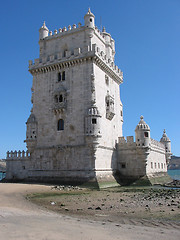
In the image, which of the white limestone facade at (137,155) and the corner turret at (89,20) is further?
the corner turret at (89,20)

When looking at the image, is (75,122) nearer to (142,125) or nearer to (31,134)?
(31,134)

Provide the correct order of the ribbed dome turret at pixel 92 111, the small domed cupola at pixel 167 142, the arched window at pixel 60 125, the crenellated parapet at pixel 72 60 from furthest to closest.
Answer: the small domed cupola at pixel 167 142 → the arched window at pixel 60 125 → the crenellated parapet at pixel 72 60 → the ribbed dome turret at pixel 92 111

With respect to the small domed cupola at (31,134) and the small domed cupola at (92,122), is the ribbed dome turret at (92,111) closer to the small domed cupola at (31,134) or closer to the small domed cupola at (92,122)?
the small domed cupola at (92,122)

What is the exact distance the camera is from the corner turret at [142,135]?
3219 centimetres

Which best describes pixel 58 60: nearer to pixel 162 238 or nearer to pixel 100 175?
pixel 100 175

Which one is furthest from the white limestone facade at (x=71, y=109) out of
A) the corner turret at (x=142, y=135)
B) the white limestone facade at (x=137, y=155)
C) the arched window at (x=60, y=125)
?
the corner turret at (x=142, y=135)

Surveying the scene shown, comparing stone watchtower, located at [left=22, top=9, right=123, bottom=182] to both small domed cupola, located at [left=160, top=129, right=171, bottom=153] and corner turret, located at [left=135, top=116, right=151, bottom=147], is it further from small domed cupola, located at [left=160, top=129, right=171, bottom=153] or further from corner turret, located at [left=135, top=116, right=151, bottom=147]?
small domed cupola, located at [left=160, top=129, right=171, bottom=153]

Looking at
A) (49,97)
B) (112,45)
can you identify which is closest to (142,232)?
(49,97)

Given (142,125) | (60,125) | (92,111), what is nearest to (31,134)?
(60,125)

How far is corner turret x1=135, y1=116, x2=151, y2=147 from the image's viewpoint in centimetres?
3219

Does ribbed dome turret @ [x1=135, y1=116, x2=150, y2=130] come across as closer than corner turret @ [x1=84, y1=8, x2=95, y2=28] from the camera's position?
No

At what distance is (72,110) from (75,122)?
1.69m

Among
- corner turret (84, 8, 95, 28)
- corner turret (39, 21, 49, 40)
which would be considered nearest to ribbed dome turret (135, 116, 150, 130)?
corner turret (84, 8, 95, 28)

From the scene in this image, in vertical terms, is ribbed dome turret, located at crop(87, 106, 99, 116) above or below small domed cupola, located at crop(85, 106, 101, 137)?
above
